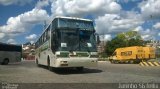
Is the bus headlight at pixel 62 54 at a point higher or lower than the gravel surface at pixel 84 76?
higher

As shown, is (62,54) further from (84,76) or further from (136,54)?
(136,54)

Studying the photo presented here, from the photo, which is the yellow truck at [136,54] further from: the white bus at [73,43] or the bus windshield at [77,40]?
the bus windshield at [77,40]

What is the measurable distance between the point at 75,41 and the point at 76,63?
4.63 feet

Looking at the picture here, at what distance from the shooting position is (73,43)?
2020 cm

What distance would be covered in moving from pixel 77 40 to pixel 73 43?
34cm

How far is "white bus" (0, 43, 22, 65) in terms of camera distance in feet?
144

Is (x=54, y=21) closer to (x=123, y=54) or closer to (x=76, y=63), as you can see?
(x=76, y=63)

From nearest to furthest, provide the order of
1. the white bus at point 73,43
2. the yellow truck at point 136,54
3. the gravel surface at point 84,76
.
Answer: the gravel surface at point 84,76 → the white bus at point 73,43 → the yellow truck at point 136,54

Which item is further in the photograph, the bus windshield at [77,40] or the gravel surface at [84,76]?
the bus windshield at [77,40]

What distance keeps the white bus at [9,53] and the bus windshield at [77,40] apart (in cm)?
2514

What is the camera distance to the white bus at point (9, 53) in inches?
1732

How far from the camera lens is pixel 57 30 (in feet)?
65.7

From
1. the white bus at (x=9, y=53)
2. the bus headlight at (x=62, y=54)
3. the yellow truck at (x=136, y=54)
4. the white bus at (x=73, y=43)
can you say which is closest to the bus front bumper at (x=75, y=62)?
the white bus at (x=73, y=43)

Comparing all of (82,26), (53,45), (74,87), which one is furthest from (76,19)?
(74,87)
